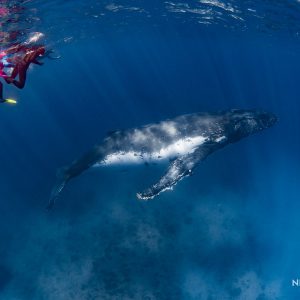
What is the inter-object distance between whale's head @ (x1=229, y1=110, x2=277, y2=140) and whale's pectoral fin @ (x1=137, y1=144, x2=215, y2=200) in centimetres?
230

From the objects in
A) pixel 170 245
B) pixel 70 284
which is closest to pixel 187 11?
pixel 170 245

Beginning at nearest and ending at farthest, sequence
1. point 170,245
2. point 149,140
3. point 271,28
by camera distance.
A: point 149,140, point 170,245, point 271,28

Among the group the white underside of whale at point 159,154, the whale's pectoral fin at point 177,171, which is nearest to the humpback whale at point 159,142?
the white underside of whale at point 159,154

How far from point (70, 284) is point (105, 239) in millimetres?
3275

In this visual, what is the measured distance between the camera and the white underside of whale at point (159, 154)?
1520 cm

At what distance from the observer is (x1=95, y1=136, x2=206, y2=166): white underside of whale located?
49.9 ft

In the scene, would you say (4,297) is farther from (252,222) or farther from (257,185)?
(257,185)

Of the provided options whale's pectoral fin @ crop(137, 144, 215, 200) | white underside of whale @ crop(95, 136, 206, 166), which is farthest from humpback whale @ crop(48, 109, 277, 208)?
whale's pectoral fin @ crop(137, 144, 215, 200)

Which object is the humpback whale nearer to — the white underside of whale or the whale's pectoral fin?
the white underside of whale

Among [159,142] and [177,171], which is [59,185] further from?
[177,171]

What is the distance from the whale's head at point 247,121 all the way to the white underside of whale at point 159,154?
7.03 feet

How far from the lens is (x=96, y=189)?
22906 mm

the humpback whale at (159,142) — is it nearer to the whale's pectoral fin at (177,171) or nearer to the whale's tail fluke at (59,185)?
the whale's tail fluke at (59,185)

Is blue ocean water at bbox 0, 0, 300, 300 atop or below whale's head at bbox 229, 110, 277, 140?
below
